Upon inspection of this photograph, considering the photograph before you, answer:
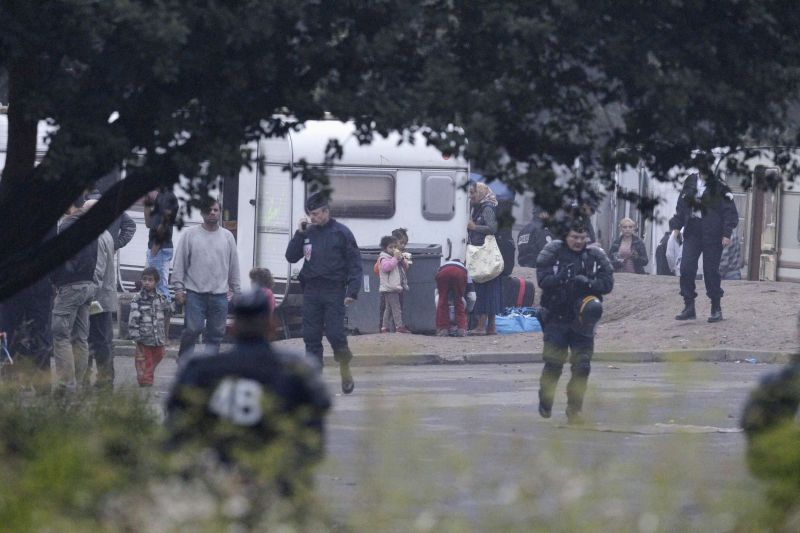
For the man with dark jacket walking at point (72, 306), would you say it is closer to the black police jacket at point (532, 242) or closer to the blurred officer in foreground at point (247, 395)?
the blurred officer in foreground at point (247, 395)

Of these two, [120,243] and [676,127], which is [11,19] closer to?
[676,127]

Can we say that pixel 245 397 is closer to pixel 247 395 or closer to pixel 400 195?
pixel 247 395

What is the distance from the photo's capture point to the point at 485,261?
2188cm

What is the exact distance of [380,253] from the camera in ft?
71.4

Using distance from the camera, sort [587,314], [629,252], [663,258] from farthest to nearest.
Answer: [663,258]
[629,252]
[587,314]

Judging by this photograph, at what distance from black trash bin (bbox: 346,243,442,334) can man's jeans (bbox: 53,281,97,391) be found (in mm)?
7172

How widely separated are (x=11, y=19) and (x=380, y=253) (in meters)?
13.3

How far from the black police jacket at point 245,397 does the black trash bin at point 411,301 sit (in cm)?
1540

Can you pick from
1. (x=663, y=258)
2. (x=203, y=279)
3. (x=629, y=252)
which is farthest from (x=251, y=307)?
(x=663, y=258)

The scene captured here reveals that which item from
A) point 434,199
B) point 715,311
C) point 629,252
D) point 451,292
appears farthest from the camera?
point 629,252

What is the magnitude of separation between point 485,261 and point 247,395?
15.7m

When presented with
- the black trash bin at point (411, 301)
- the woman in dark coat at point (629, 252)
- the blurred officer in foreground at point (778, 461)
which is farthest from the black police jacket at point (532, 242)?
the blurred officer in foreground at point (778, 461)

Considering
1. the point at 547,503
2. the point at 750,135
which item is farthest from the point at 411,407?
the point at 750,135

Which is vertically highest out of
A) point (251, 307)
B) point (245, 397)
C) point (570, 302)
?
point (251, 307)
